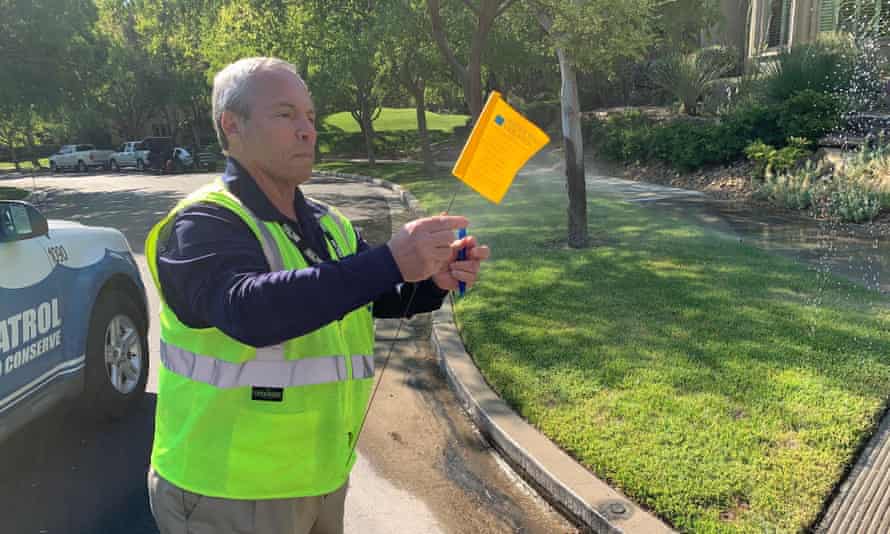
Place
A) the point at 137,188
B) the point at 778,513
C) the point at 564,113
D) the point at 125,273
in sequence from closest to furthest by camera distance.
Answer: the point at 778,513
the point at 125,273
the point at 564,113
the point at 137,188

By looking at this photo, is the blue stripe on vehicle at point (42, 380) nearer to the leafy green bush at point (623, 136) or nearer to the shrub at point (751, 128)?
the shrub at point (751, 128)

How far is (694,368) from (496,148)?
321 cm

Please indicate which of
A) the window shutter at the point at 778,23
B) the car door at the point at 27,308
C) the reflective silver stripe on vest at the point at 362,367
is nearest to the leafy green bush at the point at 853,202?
the reflective silver stripe on vest at the point at 362,367

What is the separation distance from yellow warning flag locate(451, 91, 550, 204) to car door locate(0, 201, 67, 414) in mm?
2570

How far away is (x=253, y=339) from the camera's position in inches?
54.3

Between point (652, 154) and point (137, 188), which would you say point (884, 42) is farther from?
point (137, 188)

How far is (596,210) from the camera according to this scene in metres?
11.3

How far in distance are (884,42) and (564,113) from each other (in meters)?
13.0

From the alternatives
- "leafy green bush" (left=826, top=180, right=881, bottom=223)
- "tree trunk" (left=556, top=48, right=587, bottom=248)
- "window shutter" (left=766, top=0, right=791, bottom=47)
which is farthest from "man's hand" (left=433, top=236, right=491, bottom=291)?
"window shutter" (left=766, top=0, right=791, bottom=47)

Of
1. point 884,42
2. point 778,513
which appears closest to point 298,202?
point 778,513

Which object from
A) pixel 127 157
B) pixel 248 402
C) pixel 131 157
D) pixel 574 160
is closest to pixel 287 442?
pixel 248 402

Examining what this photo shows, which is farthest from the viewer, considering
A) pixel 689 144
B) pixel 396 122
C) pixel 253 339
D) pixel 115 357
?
pixel 396 122

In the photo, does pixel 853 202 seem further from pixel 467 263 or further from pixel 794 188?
pixel 467 263

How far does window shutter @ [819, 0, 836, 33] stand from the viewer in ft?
59.9
